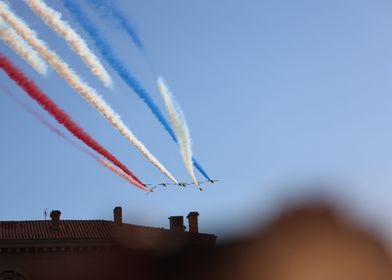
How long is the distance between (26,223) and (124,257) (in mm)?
7875

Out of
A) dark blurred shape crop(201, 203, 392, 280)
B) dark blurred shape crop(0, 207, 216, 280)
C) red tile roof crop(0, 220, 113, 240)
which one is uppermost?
red tile roof crop(0, 220, 113, 240)

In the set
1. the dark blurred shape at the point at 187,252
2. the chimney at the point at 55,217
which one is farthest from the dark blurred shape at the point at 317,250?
the chimney at the point at 55,217

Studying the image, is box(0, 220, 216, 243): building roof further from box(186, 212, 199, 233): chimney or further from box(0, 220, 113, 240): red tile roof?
box(186, 212, 199, 233): chimney

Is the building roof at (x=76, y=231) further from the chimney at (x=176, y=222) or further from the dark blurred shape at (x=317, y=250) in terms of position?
the dark blurred shape at (x=317, y=250)

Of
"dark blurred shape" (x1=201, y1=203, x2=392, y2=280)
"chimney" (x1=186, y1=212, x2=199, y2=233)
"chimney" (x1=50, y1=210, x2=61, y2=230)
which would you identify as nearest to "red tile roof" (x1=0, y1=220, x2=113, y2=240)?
"chimney" (x1=50, y1=210, x2=61, y2=230)

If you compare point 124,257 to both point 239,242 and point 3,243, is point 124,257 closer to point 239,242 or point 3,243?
point 3,243

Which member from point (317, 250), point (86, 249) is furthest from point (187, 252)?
point (317, 250)

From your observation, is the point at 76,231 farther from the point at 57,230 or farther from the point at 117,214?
the point at 117,214

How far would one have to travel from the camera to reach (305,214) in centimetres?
→ 3142

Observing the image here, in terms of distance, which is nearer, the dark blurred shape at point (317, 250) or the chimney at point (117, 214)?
the dark blurred shape at point (317, 250)

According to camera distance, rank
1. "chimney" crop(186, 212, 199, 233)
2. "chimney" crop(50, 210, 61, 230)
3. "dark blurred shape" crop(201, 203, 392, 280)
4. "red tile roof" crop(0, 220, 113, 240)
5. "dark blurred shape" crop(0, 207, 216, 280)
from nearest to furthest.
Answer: "dark blurred shape" crop(201, 203, 392, 280), "dark blurred shape" crop(0, 207, 216, 280), "red tile roof" crop(0, 220, 113, 240), "chimney" crop(50, 210, 61, 230), "chimney" crop(186, 212, 199, 233)

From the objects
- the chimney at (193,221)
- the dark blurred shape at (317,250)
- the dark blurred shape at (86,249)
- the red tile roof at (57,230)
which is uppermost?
the chimney at (193,221)

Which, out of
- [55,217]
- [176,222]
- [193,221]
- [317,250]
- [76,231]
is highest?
[193,221]

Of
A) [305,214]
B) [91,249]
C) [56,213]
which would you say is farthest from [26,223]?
[305,214]
